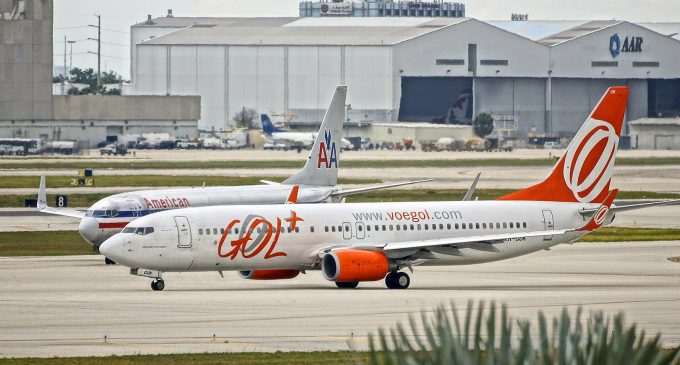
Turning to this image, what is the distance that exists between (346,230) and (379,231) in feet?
3.82

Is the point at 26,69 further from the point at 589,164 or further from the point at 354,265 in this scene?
the point at 354,265

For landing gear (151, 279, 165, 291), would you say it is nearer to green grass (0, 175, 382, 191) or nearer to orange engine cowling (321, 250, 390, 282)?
orange engine cowling (321, 250, 390, 282)

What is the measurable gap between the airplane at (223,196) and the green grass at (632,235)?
13.2 meters

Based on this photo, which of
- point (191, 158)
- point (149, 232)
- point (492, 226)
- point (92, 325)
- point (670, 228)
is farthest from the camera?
point (191, 158)

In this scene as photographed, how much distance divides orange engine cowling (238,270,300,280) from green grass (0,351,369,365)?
16.0 metres

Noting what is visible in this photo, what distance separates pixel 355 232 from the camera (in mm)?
47438

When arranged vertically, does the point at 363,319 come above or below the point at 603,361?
below

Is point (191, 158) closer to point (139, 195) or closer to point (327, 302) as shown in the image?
point (139, 195)

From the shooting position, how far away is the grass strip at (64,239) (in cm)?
6259

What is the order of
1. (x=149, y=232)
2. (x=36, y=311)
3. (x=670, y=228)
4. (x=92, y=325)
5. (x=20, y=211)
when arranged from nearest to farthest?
1. (x=92, y=325)
2. (x=36, y=311)
3. (x=149, y=232)
4. (x=670, y=228)
5. (x=20, y=211)

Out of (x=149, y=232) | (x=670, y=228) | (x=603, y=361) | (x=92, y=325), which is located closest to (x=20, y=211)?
(x=670, y=228)

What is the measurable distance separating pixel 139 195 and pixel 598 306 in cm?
2355

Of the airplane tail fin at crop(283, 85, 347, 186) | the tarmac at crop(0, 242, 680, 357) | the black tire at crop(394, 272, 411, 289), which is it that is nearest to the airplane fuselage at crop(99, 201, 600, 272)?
the black tire at crop(394, 272, 411, 289)

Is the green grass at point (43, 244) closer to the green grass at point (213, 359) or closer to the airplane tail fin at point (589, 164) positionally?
the airplane tail fin at point (589, 164)
